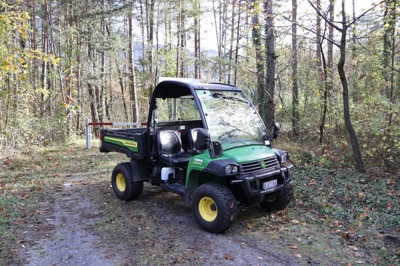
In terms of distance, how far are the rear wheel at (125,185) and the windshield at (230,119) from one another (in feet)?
6.46

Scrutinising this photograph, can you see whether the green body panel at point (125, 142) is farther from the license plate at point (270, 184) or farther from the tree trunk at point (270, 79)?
the tree trunk at point (270, 79)

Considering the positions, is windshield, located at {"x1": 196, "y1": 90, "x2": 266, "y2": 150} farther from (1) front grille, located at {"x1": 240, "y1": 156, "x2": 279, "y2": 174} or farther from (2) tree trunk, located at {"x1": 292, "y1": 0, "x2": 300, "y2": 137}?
(2) tree trunk, located at {"x1": 292, "y1": 0, "x2": 300, "y2": 137}

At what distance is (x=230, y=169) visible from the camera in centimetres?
389

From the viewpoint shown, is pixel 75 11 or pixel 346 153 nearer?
pixel 346 153

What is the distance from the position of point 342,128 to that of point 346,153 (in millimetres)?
1461

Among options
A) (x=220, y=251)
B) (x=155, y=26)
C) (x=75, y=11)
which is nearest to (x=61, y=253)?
(x=220, y=251)

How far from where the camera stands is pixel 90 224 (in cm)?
459

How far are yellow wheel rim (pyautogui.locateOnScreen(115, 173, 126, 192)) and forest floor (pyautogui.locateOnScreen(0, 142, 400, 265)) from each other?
26 centimetres

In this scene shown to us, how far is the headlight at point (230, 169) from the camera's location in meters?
3.86

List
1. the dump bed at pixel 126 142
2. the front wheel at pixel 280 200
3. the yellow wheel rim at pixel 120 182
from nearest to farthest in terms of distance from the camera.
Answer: the front wheel at pixel 280 200
the dump bed at pixel 126 142
the yellow wheel rim at pixel 120 182

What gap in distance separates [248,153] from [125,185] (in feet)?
8.35

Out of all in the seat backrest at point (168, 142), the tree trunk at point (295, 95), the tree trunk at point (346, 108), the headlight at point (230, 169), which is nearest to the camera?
the headlight at point (230, 169)

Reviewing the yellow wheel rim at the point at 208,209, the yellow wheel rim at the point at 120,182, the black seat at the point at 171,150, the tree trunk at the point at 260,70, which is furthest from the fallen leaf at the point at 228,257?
the tree trunk at the point at 260,70

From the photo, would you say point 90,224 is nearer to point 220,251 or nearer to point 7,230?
point 7,230
